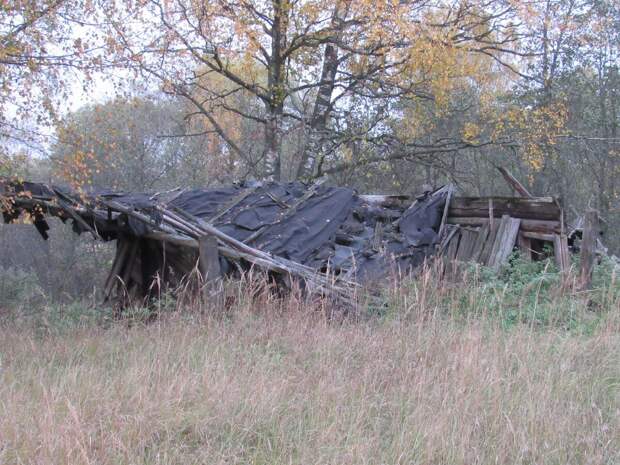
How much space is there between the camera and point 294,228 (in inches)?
378

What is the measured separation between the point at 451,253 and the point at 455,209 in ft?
3.39

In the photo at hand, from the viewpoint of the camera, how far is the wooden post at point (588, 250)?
7.36m

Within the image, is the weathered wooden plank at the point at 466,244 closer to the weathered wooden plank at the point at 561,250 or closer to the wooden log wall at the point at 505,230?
the wooden log wall at the point at 505,230

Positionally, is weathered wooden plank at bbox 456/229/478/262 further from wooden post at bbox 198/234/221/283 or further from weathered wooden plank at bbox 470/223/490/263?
wooden post at bbox 198/234/221/283

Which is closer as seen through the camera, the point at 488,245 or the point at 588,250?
the point at 588,250

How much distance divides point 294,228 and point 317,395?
233 inches

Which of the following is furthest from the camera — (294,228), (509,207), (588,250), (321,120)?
(321,120)

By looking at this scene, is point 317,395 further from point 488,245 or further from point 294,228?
point 488,245

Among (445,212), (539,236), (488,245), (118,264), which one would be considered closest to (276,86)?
(445,212)

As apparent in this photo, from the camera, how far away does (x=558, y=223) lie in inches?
384

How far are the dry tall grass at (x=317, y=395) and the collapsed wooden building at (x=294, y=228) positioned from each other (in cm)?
290

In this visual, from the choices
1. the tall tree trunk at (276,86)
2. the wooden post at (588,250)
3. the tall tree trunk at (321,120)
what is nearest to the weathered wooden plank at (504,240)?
the wooden post at (588,250)

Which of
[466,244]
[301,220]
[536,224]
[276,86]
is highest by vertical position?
[276,86]

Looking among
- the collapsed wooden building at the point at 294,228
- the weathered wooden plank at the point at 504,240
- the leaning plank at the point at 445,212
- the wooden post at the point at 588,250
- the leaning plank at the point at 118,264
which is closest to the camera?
the wooden post at the point at 588,250
